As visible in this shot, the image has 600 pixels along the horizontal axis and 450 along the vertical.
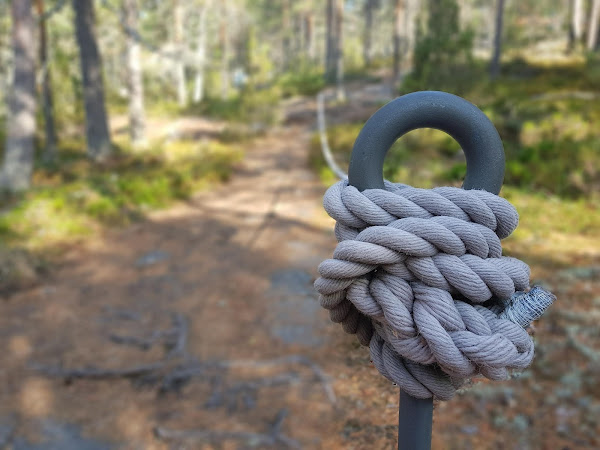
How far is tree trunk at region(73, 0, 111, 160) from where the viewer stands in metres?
10.9

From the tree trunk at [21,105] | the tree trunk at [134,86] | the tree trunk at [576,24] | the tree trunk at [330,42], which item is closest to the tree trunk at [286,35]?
the tree trunk at [330,42]

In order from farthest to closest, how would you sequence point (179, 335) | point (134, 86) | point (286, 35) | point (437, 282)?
point (286, 35), point (134, 86), point (179, 335), point (437, 282)

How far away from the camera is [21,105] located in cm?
920

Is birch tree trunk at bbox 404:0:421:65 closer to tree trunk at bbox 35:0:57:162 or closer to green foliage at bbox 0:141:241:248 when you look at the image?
green foliage at bbox 0:141:241:248

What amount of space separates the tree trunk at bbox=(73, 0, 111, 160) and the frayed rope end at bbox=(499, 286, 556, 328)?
11.9 m

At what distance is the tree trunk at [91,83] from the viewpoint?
1092 cm

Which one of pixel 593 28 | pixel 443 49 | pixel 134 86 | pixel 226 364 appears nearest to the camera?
pixel 226 364

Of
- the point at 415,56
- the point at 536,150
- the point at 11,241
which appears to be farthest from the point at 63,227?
the point at 536,150

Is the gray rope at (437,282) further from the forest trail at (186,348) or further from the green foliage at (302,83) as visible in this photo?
the green foliage at (302,83)

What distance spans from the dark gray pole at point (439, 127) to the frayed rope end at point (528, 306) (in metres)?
0.22

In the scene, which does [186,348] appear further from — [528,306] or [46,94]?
[46,94]

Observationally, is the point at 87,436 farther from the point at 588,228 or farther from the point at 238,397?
the point at 588,228

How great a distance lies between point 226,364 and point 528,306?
3.23 metres

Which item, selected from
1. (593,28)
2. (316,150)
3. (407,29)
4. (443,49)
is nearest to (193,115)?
(316,150)
